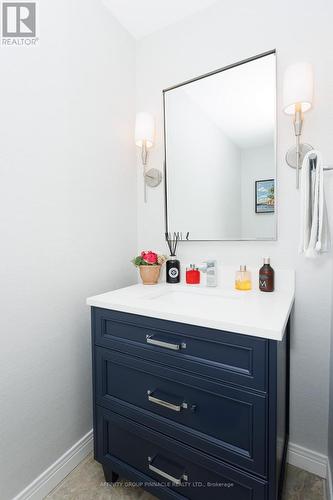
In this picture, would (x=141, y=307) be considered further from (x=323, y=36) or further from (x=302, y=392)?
(x=323, y=36)

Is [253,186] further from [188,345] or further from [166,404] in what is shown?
[166,404]

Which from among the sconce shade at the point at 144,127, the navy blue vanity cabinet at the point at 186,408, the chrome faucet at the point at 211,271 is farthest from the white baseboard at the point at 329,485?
the sconce shade at the point at 144,127

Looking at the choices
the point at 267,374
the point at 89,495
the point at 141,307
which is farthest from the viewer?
the point at 89,495

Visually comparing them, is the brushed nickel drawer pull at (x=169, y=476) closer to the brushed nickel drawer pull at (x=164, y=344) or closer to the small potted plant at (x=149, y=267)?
the brushed nickel drawer pull at (x=164, y=344)

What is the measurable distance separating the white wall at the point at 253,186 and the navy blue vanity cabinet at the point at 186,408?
0.64 meters

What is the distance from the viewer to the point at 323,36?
120 cm

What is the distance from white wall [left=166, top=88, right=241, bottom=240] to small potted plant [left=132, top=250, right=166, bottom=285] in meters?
0.24

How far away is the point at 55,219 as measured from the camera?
123 centimetres

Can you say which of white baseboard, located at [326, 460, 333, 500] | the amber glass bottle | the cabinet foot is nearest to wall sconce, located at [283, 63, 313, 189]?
the amber glass bottle

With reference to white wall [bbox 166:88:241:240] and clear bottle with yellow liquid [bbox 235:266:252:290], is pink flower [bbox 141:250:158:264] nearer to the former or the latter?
white wall [bbox 166:88:241:240]

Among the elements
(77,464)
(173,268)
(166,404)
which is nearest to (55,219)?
(173,268)

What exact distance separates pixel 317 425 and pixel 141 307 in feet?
3.61

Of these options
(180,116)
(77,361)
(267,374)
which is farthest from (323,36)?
(77,361)

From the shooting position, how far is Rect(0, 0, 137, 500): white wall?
1.06 meters
